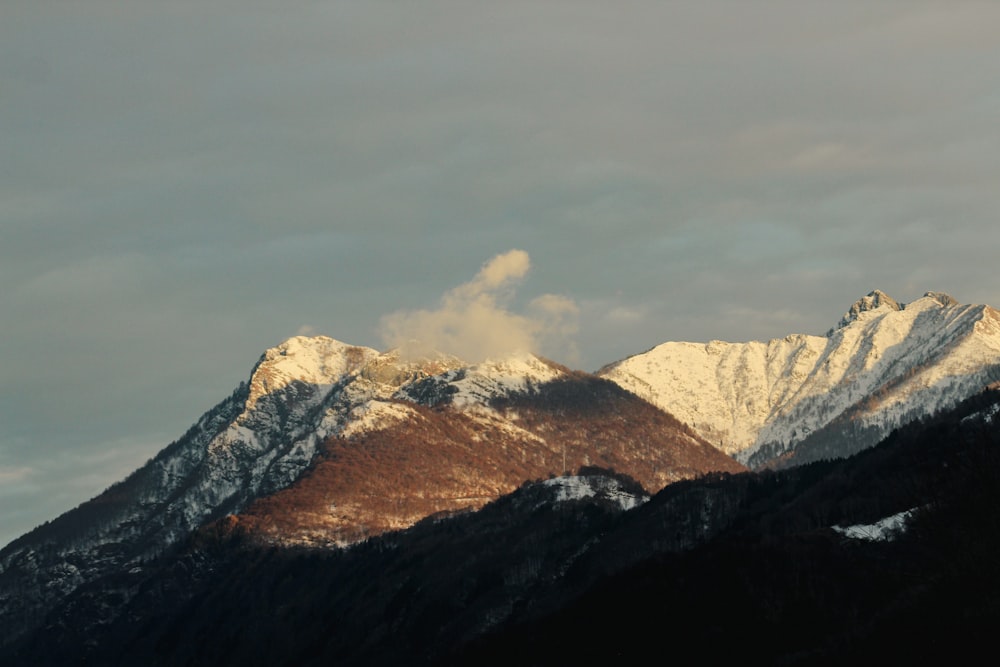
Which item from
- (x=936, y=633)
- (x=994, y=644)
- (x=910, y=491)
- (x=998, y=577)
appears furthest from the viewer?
(x=936, y=633)

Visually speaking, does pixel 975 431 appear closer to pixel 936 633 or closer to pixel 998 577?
pixel 998 577

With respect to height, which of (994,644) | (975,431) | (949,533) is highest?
(975,431)

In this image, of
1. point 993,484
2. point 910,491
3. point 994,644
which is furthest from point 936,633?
point 993,484

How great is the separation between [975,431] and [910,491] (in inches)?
350

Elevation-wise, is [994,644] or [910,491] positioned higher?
[910,491]

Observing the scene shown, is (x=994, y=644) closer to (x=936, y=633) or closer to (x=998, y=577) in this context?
(x=998, y=577)

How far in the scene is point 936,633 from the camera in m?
194

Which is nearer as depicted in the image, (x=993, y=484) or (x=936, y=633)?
(x=993, y=484)

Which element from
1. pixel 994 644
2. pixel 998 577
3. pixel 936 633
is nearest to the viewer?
pixel 998 577

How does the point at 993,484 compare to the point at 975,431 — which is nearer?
Answer: the point at 993,484

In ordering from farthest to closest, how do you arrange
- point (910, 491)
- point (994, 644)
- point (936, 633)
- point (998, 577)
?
point (936, 633), point (994, 644), point (910, 491), point (998, 577)

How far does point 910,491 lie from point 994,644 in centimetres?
2249

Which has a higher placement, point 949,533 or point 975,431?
point 975,431

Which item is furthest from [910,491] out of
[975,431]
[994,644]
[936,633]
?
[936,633]
